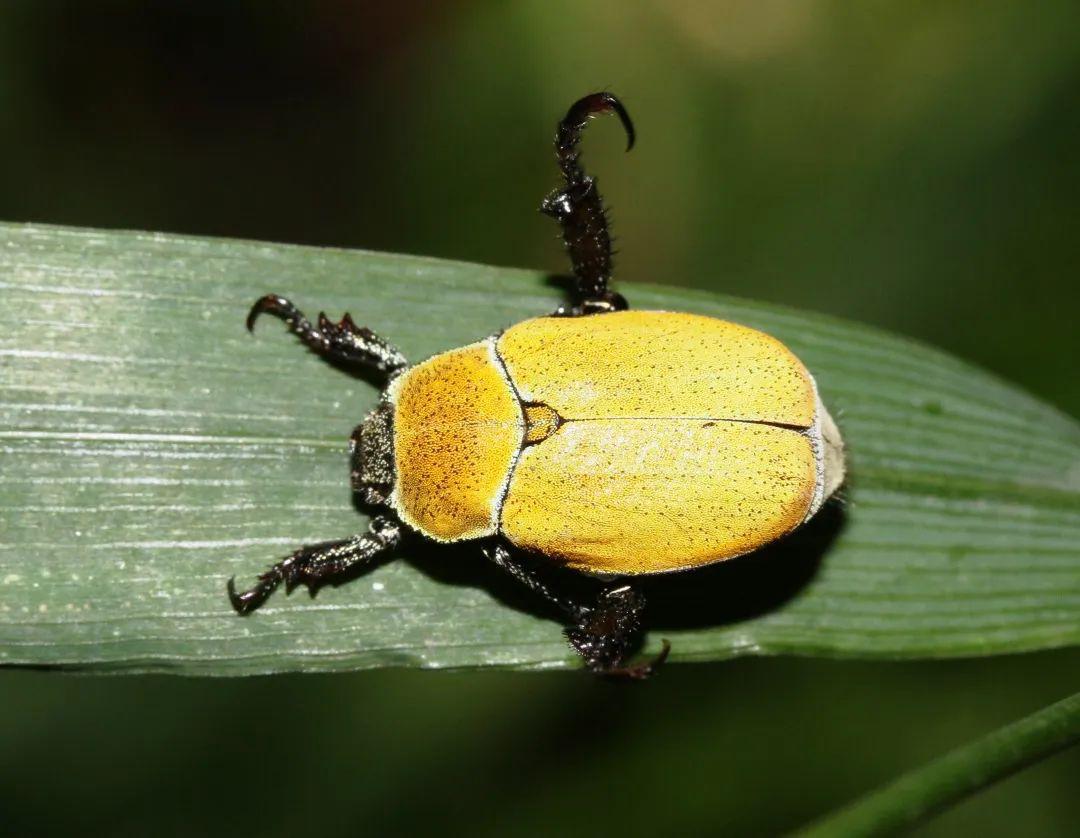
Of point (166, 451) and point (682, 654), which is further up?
point (166, 451)

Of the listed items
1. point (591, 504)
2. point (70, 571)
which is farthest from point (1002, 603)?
point (70, 571)

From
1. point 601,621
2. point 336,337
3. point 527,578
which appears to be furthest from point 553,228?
point 601,621

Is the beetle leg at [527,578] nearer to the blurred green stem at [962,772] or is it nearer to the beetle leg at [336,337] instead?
the beetle leg at [336,337]

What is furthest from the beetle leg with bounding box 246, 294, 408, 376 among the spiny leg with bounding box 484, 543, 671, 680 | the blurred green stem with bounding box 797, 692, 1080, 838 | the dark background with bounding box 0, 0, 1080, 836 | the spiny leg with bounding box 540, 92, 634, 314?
the blurred green stem with bounding box 797, 692, 1080, 838

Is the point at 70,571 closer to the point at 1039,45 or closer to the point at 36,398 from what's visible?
the point at 36,398

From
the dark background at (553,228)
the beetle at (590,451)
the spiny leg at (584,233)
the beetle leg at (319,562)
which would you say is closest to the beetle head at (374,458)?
the beetle at (590,451)

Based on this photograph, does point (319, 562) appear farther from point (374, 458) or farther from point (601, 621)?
point (601, 621)
